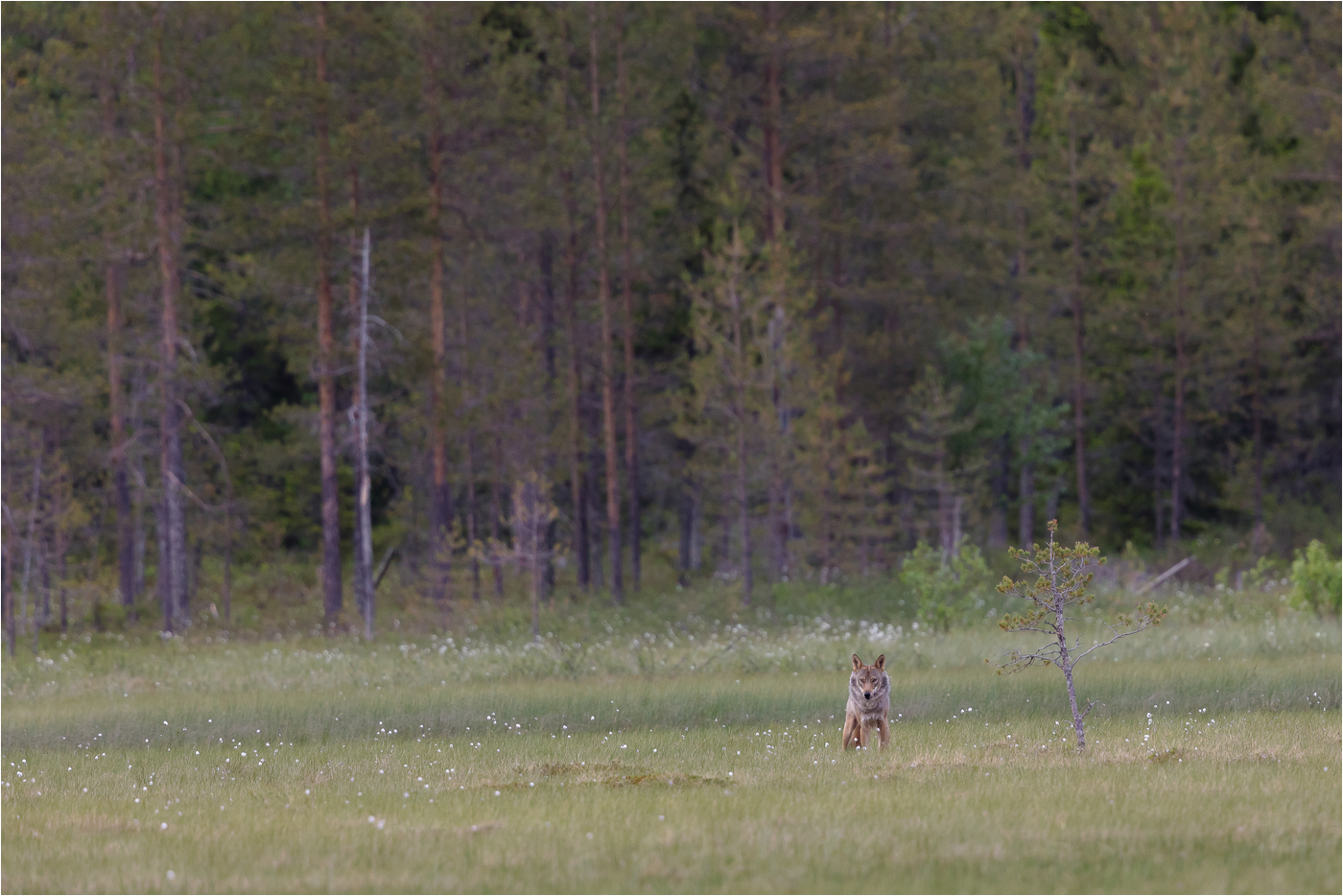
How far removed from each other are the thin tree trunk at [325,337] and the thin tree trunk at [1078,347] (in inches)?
1004

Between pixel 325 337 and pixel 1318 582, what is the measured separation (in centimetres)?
2354

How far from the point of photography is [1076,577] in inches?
469

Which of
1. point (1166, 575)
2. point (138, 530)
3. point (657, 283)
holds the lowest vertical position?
point (1166, 575)

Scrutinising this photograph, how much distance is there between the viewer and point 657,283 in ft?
141

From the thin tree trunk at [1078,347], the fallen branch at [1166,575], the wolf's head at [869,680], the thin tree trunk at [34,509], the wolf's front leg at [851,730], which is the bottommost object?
the fallen branch at [1166,575]

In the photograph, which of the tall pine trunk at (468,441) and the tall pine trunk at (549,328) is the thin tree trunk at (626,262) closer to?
the tall pine trunk at (549,328)

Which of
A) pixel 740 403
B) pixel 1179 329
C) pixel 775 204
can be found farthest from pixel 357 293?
pixel 1179 329

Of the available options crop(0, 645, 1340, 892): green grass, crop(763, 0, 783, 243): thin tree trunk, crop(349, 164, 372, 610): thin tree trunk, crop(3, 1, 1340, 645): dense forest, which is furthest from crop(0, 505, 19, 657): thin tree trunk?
crop(763, 0, 783, 243): thin tree trunk

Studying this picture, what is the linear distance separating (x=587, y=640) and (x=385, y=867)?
65.6ft

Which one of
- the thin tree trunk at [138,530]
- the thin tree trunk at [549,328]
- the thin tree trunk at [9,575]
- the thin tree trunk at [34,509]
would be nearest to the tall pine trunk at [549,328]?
the thin tree trunk at [549,328]

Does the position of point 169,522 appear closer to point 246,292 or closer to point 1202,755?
point 246,292

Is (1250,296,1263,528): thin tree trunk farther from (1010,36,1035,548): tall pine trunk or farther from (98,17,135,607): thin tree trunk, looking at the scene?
(98,17,135,607): thin tree trunk

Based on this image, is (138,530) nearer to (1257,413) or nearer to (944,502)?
(944,502)

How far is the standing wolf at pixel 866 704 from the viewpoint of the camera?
1180 cm
